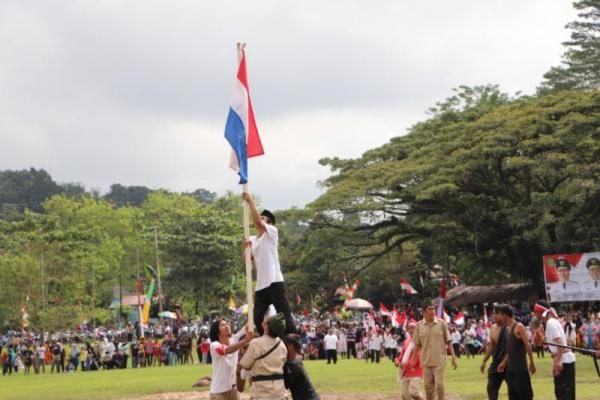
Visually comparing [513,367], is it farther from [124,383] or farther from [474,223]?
[474,223]

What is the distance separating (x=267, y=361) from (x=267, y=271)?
1998mm

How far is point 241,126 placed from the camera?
1235cm

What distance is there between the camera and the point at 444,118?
53031mm

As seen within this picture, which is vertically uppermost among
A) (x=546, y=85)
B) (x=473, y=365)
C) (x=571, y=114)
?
(x=546, y=85)

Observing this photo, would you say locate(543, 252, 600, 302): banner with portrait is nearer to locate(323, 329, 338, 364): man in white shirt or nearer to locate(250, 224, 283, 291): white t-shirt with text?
locate(323, 329, 338, 364): man in white shirt

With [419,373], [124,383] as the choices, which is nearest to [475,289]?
[124,383]

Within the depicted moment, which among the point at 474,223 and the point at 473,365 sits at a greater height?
the point at 474,223

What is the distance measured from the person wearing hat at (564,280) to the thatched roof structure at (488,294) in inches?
493

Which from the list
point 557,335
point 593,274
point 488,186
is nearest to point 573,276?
point 593,274

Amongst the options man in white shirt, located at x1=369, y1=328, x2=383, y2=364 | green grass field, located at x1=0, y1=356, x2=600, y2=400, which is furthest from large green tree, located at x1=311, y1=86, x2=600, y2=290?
green grass field, located at x1=0, y1=356, x2=600, y2=400

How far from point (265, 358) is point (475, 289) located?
53794 millimetres

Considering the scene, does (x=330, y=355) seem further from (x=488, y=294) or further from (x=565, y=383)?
(x=565, y=383)

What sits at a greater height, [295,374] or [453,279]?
[453,279]

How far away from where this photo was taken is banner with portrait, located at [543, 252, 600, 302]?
4134 cm
